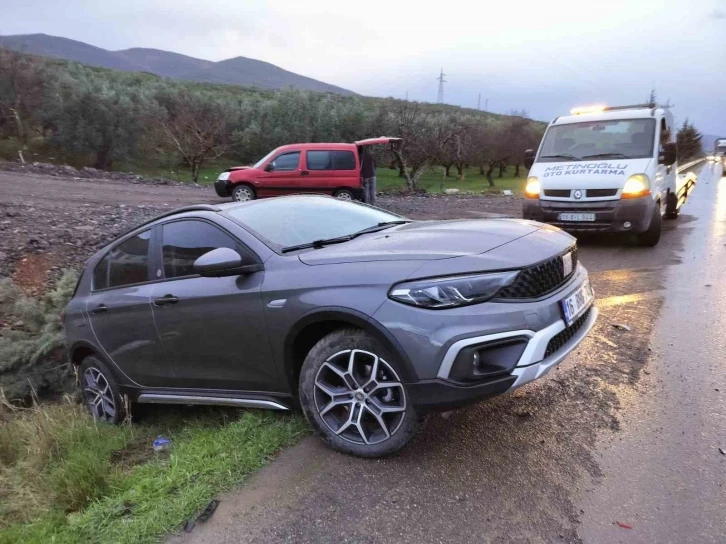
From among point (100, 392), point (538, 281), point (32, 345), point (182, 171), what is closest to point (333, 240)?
point (538, 281)

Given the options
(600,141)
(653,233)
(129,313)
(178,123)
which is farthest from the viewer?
(178,123)

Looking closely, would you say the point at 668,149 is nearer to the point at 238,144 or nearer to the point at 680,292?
the point at 680,292

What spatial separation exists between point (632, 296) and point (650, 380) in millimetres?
2397

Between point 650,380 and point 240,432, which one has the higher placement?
point 650,380

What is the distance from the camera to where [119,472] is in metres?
3.48

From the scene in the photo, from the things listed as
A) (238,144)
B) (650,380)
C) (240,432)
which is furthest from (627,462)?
(238,144)

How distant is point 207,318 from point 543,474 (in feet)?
7.35

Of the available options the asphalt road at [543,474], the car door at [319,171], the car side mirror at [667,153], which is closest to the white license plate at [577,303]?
the asphalt road at [543,474]

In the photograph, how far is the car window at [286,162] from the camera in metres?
16.3

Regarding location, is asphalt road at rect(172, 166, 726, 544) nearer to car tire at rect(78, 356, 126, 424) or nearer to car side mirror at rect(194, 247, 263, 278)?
car side mirror at rect(194, 247, 263, 278)

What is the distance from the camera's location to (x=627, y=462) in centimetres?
304

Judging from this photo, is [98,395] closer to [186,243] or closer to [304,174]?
[186,243]

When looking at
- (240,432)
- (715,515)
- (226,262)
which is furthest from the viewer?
(240,432)

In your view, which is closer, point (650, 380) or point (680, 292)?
point (650, 380)
